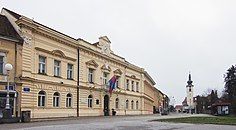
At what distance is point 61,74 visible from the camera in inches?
1817

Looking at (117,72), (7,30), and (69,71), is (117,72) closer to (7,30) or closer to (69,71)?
(69,71)

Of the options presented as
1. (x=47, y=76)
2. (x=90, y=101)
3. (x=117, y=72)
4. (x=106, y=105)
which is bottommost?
(x=106, y=105)

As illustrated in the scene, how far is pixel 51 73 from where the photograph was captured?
4397 centimetres

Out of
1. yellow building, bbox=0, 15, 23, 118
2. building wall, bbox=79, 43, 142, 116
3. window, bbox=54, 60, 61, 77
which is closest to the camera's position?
yellow building, bbox=0, 15, 23, 118

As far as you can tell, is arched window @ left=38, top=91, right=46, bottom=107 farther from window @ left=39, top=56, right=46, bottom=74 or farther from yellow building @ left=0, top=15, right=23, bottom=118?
yellow building @ left=0, top=15, right=23, bottom=118

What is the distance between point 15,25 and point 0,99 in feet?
26.2

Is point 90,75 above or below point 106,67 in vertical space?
below

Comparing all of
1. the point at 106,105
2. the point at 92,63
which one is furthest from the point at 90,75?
the point at 106,105

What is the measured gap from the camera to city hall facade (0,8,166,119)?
38.5 meters

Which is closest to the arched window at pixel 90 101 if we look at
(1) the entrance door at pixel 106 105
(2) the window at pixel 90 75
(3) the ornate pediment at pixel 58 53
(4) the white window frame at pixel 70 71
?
(2) the window at pixel 90 75

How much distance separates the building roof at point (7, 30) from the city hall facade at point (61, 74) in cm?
40

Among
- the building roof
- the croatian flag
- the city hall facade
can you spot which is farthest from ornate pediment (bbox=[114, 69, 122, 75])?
the building roof

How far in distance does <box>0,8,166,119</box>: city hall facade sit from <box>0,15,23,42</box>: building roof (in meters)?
0.40

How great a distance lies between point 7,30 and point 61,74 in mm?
10697
